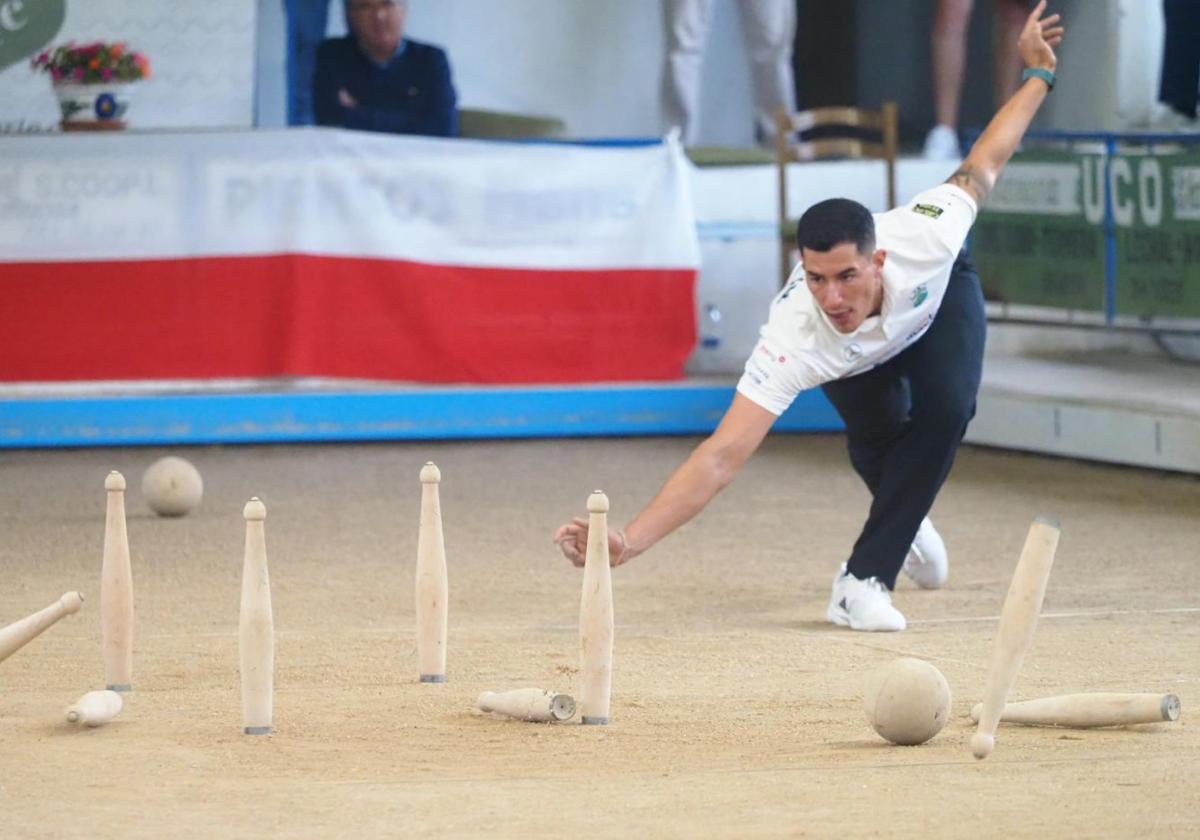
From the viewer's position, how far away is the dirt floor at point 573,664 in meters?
4.53

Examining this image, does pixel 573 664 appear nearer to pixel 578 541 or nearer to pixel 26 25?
pixel 578 541

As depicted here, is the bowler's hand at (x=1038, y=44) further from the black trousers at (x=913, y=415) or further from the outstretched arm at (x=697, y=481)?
the outstretched arm at (x=697, y=481)

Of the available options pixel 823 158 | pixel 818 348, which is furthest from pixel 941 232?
pixel 823 158

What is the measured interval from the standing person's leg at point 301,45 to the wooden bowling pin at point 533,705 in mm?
8532

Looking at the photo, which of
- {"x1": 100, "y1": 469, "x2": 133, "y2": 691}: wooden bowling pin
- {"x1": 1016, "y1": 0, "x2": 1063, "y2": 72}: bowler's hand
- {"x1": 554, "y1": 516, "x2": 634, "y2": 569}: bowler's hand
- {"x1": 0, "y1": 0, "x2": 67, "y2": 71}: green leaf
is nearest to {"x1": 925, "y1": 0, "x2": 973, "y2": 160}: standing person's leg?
{"x1": 0, "y1": 0, "x2": 67, "y2": 71}: green leaf

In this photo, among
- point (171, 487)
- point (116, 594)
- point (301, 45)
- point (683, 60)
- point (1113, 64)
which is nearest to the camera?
point (116, 594)

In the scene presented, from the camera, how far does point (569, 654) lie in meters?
6.32

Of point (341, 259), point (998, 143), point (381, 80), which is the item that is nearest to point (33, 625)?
point (998, 143)

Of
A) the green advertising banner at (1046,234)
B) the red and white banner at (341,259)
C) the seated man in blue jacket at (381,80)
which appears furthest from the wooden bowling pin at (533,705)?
A: the seated man in blue jacket at (381,80)

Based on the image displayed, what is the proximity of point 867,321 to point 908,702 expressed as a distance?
1801mm

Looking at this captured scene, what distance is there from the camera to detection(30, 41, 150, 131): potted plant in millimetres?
11375

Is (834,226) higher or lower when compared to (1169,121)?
lower

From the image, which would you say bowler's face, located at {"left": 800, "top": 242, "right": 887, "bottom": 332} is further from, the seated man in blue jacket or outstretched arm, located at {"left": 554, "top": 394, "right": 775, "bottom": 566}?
the seated man in blue jacket

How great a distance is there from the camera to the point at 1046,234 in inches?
468
